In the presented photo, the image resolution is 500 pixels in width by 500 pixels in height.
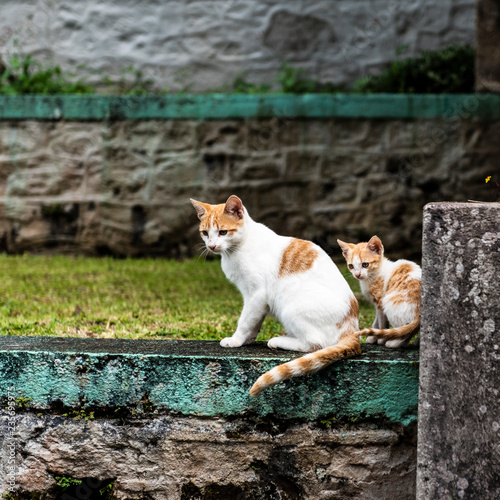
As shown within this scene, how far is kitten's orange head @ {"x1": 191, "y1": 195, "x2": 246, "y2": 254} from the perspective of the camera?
2.82m

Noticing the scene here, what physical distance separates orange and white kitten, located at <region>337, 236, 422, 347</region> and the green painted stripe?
386cm

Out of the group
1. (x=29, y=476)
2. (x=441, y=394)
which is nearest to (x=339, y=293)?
(x=441, y=394)

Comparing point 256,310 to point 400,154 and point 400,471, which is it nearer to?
point 400,471

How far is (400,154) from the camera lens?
6.64 metres

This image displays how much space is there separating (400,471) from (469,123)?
4.81 meters

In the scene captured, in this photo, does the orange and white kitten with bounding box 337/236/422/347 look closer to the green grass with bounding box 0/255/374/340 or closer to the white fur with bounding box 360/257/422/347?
the white fur with bounding box 360/257/422/347

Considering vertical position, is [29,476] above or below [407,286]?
below

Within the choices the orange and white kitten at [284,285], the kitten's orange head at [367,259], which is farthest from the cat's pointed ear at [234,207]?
the kitten's orange head at [367,259]

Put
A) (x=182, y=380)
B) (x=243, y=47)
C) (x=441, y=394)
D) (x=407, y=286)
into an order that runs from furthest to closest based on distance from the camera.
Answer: (x=243, y=47), (x=407, y=286), (x=182, y=380), (x=441, y=394)

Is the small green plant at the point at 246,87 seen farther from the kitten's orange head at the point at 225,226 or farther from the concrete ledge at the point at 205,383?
the concrete ledge at the point at 205,383

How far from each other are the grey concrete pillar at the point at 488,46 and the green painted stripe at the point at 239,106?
0.80 feet

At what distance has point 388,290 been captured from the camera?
2.86m

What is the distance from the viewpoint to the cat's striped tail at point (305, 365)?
7.77 feet

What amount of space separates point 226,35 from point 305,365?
5898 millimetres
